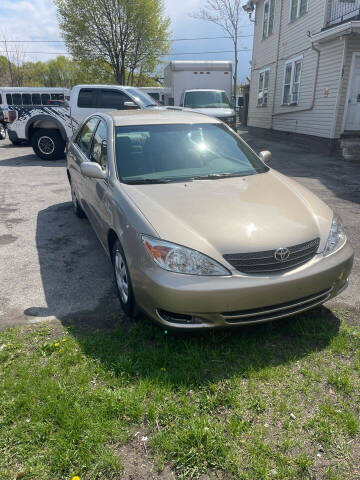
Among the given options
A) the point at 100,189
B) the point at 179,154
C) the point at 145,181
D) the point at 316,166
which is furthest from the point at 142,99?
the point at 145,181

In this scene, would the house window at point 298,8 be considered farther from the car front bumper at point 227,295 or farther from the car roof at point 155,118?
the car front bumper at point 227,295

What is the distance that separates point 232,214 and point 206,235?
0.36 metres

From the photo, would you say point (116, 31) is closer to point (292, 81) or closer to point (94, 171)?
A: point (292, 81)

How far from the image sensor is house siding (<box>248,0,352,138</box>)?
41.3ft

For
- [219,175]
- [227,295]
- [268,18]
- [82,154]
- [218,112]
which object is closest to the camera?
[227,295]

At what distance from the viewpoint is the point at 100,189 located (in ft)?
12.6

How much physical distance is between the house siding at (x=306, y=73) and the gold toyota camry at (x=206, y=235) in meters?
10.5

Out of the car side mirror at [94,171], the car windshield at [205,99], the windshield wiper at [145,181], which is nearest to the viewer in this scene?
the windshield wiper at [145,181]

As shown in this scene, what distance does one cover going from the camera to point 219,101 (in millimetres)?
13992

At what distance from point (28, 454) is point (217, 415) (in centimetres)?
109

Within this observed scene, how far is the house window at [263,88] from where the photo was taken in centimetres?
1967

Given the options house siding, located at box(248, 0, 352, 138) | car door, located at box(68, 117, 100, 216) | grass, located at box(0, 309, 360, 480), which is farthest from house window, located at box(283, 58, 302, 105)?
grass, located at box(0, 309, 360, 480)

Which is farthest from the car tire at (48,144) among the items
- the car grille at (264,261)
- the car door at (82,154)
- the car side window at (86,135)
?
the car grille at (264,261)

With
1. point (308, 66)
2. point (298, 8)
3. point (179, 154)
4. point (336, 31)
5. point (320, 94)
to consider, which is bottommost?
point (179, 154)
